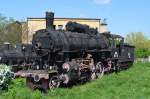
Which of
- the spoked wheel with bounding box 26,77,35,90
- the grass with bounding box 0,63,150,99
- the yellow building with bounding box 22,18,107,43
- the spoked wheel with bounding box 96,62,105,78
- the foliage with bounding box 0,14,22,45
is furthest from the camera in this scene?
the yellow building with bounding box 22,18,107,43

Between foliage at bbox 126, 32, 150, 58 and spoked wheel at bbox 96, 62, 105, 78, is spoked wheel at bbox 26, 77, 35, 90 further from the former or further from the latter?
foliage at bbox 126, 32, 150, 58

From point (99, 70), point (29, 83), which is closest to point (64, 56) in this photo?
point (29, 83)

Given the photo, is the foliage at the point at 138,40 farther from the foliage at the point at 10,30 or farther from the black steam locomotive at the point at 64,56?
the black steam locomotive at the point at 64,56

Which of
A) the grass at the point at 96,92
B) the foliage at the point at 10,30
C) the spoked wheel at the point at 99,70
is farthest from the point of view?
the foliage at the point at 10,30

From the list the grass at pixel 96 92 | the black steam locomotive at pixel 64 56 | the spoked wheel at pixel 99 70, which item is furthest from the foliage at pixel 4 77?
the spoked wheel at pixel 99 70

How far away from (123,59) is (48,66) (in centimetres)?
1419

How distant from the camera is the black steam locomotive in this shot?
2080cm

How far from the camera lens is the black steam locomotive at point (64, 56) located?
68.2 feet

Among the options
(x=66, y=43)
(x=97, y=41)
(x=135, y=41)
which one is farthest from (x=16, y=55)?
(x=135, y=41)

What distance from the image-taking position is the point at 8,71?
19203 mm

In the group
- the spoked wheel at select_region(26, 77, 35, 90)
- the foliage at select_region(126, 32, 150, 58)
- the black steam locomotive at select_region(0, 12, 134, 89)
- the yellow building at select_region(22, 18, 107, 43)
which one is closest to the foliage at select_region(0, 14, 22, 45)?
the yellow building at select_region(22, 18, 107, 43)

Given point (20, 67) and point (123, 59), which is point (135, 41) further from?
point (20, 67)

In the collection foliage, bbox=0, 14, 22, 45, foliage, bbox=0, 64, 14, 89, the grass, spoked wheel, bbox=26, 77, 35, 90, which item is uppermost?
foliage, bbox=0, 14, 22, 45

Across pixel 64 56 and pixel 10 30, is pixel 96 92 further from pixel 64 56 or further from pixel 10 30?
pixel 10 30
